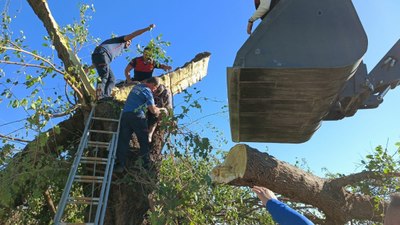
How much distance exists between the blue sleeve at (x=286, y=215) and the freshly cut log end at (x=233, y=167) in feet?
7.56

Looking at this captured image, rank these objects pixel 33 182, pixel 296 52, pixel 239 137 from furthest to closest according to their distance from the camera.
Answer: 1. pixel 33 182
2. pixel 239 137
3. pixel 296 52

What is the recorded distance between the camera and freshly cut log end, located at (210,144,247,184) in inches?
178

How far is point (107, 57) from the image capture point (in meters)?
6.63

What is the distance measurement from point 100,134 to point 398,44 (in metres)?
3.86

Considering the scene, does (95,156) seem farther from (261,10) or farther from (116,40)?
(261,10)

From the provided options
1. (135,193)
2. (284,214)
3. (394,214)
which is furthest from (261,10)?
(135,193)

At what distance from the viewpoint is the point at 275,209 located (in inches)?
84.7

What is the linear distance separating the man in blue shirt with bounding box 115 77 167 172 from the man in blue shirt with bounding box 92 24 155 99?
926 millimetres

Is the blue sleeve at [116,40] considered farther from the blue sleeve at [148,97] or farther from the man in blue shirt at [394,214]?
the man in blue shirt at [394,214]

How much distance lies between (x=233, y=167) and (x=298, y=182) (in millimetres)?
794

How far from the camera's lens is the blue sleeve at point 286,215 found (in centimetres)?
197

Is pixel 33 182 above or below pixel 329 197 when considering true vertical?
above

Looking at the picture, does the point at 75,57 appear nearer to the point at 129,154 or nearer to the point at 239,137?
the point at 129,154

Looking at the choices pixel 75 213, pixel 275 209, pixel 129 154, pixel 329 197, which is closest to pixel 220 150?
pixel 129 154
